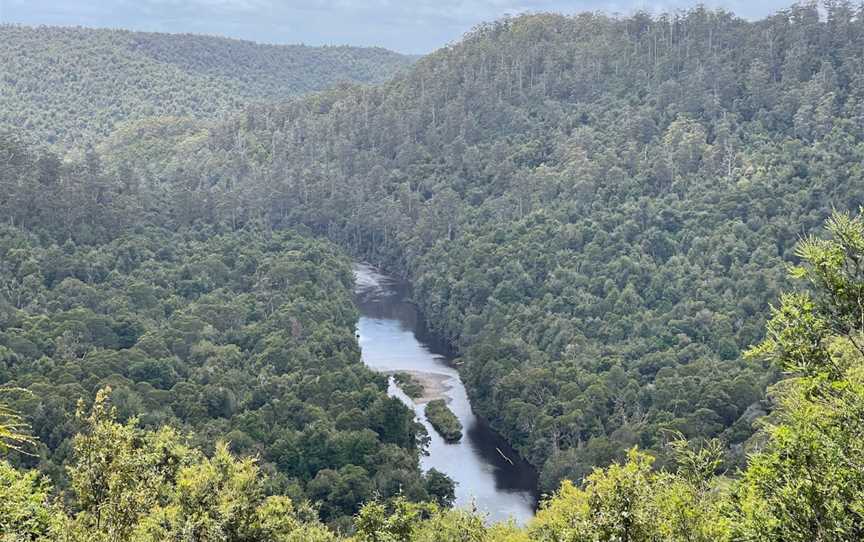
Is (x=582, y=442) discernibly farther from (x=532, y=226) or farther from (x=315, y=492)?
(x=532, y=226)

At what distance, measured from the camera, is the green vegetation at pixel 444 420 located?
63406 millimetres

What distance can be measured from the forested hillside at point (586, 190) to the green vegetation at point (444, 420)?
2550 millimetres

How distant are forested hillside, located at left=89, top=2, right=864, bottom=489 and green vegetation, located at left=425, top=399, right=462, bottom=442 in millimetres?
2550

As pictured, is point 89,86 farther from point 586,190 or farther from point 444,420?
point 444,420

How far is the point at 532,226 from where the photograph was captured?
312ft

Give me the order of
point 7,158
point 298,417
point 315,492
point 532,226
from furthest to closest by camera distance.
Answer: point 532,226 → point 7,158 → point 298,417 → point 315,492

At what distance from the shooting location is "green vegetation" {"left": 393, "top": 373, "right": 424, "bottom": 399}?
71125 mm

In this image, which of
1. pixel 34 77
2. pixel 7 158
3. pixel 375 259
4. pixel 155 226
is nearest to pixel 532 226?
pixel 375 259

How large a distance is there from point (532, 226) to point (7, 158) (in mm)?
49721

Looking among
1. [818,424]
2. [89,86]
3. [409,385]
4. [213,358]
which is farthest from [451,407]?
[89,86]

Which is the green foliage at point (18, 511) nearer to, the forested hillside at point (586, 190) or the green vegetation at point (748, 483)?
the green vegetation at point (748, 483)

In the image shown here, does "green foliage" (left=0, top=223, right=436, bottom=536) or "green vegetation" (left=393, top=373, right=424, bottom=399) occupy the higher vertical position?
"green foliage" (left=0, top=223, right=436, bottom=536)

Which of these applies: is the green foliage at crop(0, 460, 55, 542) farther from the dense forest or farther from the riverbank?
the riverbank

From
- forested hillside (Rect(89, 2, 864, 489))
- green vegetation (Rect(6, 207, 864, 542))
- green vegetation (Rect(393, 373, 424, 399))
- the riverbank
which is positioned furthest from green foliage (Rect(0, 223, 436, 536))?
green vegetation (Rect(6, 207, 864, 542))
